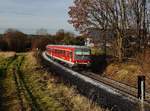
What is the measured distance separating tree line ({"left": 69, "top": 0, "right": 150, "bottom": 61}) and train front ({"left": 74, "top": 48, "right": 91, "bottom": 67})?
6.84ft

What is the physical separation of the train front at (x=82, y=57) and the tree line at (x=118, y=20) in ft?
6.84

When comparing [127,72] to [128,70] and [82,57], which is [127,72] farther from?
[82,57]

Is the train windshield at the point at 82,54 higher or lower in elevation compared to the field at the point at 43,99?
higher

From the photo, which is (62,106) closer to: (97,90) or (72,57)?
(97,90)

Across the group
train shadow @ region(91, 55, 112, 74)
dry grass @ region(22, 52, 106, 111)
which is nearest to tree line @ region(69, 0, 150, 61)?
train shadow @ region(91, 55, 112, 74)

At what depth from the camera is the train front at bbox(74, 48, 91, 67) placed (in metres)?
40.0

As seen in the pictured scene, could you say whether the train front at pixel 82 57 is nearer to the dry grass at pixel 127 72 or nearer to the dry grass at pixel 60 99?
the dry grass at pixel 127 72

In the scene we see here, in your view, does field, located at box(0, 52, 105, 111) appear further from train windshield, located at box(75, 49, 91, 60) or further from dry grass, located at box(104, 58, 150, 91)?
train windshield, located at box(75, 49, 91, 60)

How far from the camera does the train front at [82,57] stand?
40.0m

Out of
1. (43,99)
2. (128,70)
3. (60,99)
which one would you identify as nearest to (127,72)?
(128,70)

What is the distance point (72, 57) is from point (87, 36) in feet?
9.10

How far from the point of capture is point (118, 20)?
3881 centimetres

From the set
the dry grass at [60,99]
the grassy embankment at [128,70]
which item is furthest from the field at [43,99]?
the grassy embankment at [128,70]

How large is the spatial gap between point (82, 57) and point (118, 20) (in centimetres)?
539
